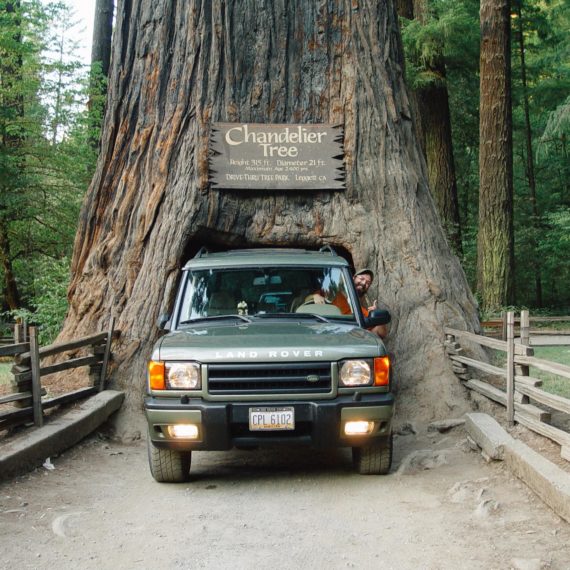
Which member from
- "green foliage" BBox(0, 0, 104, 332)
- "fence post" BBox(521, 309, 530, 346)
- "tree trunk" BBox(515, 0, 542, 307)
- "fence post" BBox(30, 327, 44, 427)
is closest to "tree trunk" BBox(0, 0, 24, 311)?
"green foliage" BBox(0, 0, 104, 332)

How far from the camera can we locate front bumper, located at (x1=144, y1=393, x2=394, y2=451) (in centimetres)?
573

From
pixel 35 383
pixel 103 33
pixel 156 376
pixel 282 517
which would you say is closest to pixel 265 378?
pixel 156 376

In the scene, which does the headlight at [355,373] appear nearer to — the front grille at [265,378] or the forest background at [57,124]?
the front grille at [265,378]

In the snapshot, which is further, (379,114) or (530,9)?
(530,9)

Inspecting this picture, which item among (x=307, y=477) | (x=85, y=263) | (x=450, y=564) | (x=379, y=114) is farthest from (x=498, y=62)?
(x=450, y=564)

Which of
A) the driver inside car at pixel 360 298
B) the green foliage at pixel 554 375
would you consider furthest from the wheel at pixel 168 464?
the green foliage at pixel 554 375

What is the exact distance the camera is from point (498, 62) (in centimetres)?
1962

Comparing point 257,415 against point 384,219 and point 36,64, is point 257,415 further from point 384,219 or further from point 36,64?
point 36,64

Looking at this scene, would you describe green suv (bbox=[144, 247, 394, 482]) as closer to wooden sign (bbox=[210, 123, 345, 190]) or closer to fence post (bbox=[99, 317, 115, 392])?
fence post (bbox=[99, 317, 115, 392])

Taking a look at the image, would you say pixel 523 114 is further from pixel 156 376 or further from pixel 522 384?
pixel 156 376

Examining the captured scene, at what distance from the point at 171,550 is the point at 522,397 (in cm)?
411

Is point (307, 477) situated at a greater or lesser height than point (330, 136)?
lesser

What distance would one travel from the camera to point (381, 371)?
591cm

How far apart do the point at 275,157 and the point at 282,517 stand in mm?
6383
